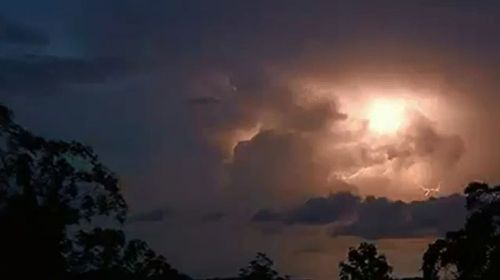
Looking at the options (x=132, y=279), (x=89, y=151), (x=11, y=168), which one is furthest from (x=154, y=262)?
(x=11, y=168)

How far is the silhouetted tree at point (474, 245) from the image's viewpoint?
39.8 metres

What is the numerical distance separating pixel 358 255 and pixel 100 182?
12.5m

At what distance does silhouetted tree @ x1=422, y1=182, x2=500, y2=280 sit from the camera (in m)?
39.8

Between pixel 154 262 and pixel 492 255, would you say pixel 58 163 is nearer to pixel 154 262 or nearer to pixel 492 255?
pixel 154 262

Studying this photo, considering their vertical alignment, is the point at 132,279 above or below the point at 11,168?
below

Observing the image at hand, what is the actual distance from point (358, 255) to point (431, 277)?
31.0 ft

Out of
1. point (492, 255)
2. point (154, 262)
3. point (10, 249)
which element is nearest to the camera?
point (492, 255)

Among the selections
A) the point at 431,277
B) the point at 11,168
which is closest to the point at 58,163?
the point at 11,168

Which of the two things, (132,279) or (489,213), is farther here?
(132,279)

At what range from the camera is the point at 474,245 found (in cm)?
4031

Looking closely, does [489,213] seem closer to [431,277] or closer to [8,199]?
[431,277]

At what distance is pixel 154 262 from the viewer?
55.0 meters

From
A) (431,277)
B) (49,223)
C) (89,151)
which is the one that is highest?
(89,151)

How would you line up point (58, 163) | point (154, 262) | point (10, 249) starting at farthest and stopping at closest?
point (154, 262) → point (58, 163) → point (10, 249)
